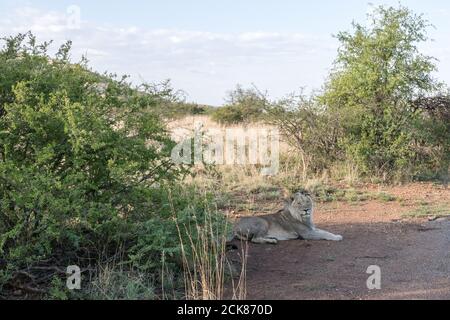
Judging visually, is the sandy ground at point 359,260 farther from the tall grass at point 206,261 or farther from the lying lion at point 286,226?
the tall grass at point 206,261

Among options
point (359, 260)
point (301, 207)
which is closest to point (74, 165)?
point (359, 260)

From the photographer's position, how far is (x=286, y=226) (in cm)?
1081

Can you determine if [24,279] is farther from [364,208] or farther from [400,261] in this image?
[364,208]

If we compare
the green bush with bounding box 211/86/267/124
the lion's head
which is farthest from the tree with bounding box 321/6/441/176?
the lion's head

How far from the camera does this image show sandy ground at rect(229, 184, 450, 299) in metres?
7.24

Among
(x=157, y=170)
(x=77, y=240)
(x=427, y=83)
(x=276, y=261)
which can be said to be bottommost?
(x=276, y=261)

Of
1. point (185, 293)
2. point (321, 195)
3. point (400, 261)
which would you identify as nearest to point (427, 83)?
point (321, 195)

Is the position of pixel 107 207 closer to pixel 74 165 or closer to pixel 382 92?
pixel 74 165

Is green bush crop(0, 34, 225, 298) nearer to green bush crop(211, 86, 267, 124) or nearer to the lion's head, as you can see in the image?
the lion's head

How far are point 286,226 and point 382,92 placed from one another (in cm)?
857

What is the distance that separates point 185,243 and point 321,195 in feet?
24.5

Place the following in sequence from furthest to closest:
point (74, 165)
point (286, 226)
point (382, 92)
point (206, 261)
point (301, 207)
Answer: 1. point (382, 92)
2. point (301, 207)
3. point (286, 226)
4. point (74, 165)
5. point (206, 261)

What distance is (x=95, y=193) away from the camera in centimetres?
799

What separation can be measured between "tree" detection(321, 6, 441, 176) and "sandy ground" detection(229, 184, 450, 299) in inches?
172
